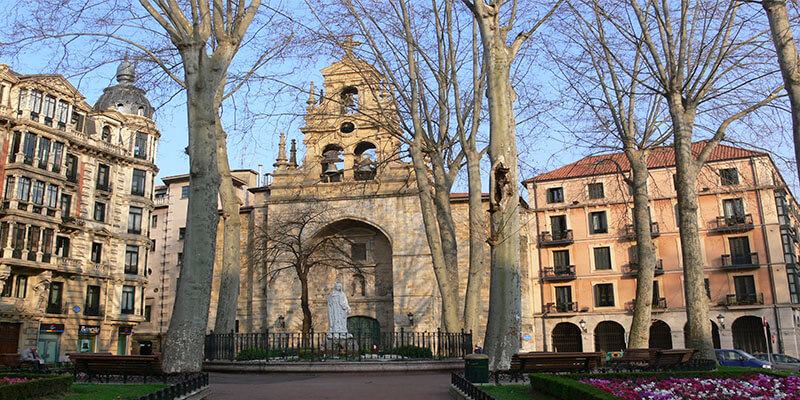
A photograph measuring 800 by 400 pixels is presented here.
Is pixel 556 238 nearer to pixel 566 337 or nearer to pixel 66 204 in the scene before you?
pixel 566 337

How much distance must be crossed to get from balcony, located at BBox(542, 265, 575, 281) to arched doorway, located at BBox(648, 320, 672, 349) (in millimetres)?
5683

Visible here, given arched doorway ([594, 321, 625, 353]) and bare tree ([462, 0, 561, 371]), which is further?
arched doorway ([594, 321, 625, 353])

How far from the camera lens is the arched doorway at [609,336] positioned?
129 ft

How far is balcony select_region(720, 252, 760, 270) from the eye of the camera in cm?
3631

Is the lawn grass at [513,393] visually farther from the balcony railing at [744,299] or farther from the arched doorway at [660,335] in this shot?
the arched doorway at [660,335]

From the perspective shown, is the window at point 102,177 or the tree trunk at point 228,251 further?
the window at point 102,177

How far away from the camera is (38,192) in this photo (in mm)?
31500

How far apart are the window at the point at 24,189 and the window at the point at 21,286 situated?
376 centimetres

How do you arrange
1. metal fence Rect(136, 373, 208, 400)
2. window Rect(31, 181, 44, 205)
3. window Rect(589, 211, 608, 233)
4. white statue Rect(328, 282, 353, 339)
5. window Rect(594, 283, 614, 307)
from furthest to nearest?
window Rect(589, 211, 608, 233), window Rect(594, 283, 614, 307), window Rect(31, 181, 44, 205), white statue Rect(328, 282, 353, 339), metal fence Rect(136, 373, 208, 400)

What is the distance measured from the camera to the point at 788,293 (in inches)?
1391

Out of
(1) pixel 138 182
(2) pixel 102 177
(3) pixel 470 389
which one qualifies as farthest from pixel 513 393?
(1) pixel 138 182

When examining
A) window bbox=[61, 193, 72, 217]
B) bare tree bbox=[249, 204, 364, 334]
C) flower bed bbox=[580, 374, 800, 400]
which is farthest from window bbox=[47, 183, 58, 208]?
flower bed bbox=[580, 374, 800, 400]

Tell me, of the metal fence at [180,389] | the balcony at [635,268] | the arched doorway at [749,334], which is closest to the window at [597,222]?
the balcony at [635,268]

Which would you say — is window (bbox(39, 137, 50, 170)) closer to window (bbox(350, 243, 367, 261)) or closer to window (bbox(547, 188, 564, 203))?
window (bbox(350, 243, 367, 261))
